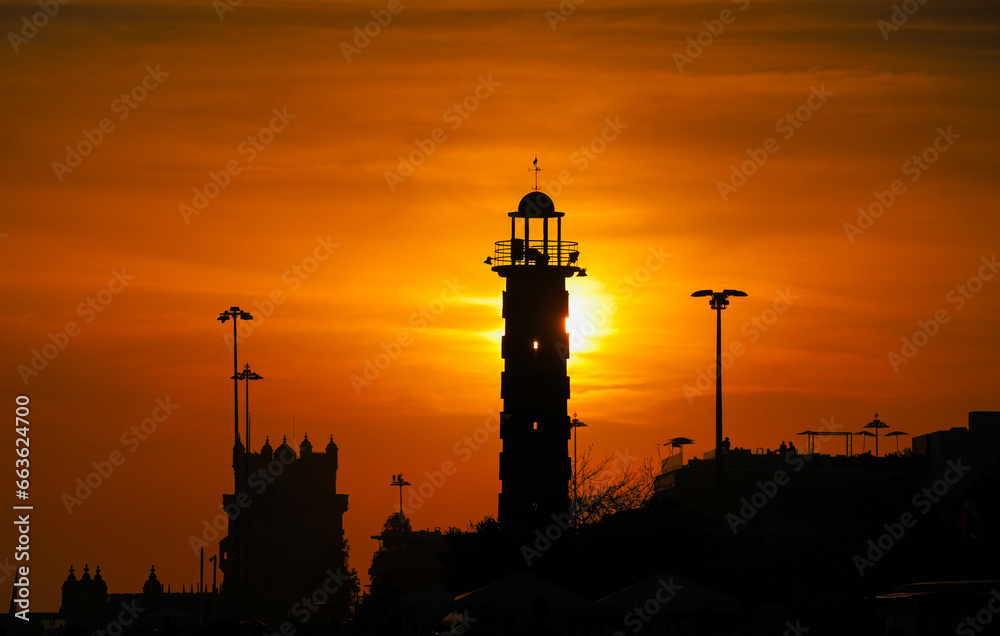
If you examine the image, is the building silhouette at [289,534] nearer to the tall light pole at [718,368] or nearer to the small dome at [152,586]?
the small dome at [152,586]

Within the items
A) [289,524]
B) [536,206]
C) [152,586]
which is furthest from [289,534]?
[536,206]

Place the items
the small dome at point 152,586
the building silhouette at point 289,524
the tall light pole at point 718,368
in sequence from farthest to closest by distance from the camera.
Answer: the building silhouette at point 289,524 → the small dome at point 152,586 → the tall light pole at point 718,368

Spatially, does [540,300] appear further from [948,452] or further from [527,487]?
[948,452]

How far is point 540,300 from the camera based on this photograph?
77.1 metres

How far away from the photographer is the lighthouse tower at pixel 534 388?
7475cm

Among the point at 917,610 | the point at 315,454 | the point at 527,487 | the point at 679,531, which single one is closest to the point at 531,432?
the point at 527,487

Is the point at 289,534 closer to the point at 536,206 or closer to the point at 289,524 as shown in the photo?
the point at 289,524

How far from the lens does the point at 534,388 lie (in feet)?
250

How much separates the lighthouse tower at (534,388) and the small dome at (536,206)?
2390 mm

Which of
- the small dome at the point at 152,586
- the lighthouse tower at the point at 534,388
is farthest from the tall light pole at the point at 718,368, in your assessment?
the small dome at the point at 152,586

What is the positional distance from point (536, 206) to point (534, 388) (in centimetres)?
1048

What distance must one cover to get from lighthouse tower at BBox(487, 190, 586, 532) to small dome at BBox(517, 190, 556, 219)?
239 centimetres

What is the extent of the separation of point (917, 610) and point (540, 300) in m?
45.2

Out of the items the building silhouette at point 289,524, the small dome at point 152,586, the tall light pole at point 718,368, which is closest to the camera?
the tall light pole at point 718,368
